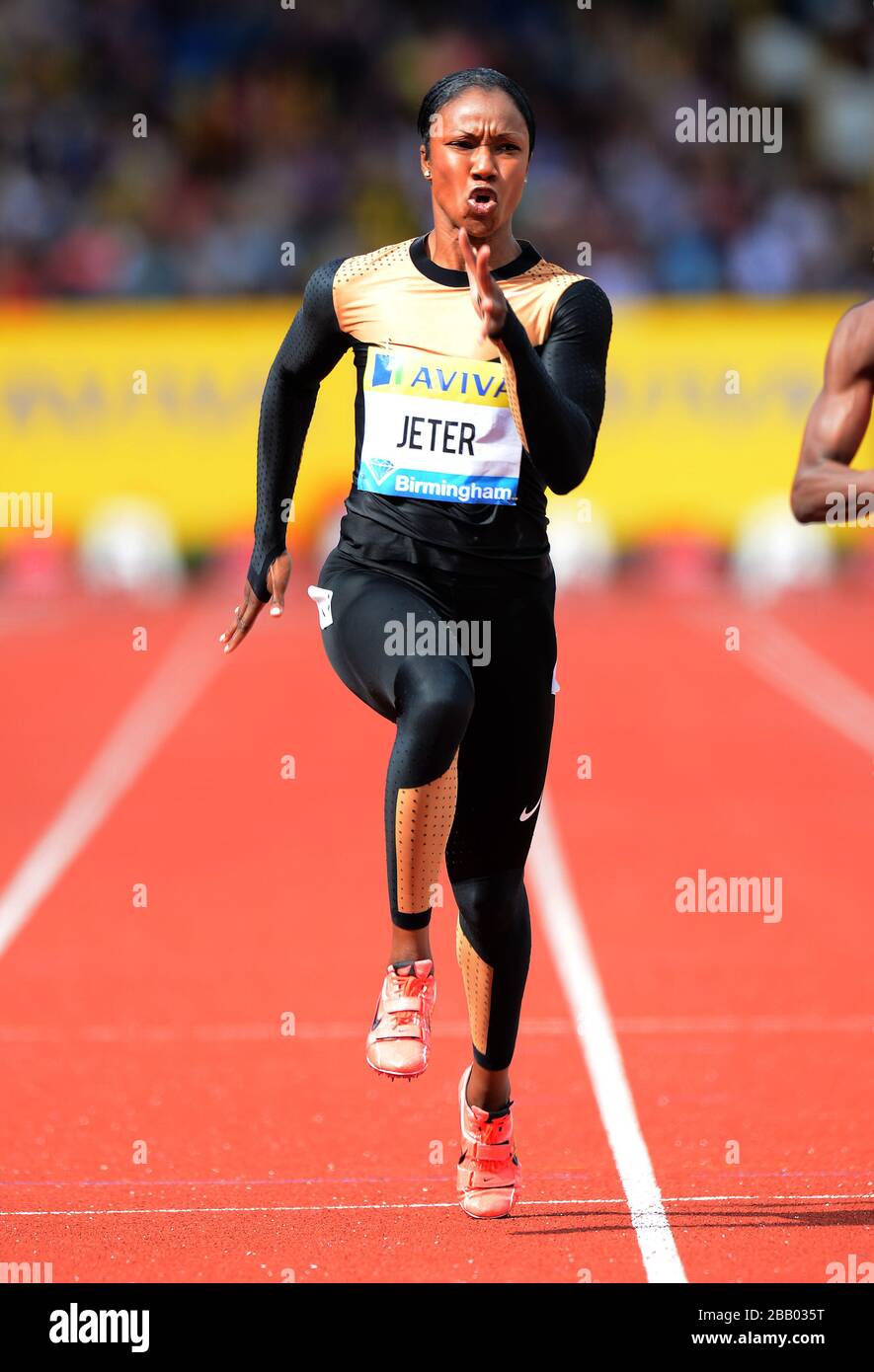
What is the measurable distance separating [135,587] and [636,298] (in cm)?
523

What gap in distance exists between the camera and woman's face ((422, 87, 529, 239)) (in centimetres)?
394

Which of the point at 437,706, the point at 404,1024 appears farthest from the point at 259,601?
the point at 404,1024

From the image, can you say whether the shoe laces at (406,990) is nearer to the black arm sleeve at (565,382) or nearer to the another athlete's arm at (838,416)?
the black arm sleeve at (565,382)

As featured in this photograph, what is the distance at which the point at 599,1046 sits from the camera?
20.3ft

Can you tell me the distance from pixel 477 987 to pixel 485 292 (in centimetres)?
162

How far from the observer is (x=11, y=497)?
18.4 metres

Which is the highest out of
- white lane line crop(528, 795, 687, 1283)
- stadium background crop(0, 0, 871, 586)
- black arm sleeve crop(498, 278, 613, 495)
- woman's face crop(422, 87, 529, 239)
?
stadium background crop(0, 0, 871, 586)

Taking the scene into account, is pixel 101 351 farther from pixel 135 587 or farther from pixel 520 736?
pixel 520 736

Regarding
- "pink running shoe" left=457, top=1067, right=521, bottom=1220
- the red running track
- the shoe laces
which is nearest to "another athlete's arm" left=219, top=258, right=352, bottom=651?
the shoe laces

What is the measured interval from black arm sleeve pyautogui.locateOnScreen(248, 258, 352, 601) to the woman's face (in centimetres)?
38

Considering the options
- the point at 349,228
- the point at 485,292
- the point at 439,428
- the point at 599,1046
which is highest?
the point at 349,228

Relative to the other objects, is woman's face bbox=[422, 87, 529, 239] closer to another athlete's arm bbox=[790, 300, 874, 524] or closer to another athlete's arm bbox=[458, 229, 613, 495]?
another athlete's arm bbox=[458, 229, 613, 495]

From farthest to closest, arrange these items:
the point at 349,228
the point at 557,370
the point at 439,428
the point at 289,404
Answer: the point at 349,228
the point at 289,404
the point at 439,428
the point at 557,370

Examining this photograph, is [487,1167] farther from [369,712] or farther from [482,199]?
[369,712]
